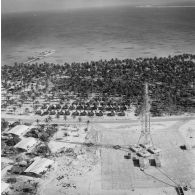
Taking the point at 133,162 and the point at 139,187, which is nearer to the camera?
the point at 139,187

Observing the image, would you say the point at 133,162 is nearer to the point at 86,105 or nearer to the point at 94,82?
the point at 86,105

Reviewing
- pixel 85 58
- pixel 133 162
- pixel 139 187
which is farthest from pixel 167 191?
pixel 85 58

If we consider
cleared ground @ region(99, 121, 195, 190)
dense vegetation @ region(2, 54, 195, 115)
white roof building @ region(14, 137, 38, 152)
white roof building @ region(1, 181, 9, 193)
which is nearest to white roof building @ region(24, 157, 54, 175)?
white roof building @ region(1, 181, 9, 193)

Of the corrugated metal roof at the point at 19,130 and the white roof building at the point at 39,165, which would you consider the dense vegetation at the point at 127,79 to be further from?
the white roof building at the point at 39,165

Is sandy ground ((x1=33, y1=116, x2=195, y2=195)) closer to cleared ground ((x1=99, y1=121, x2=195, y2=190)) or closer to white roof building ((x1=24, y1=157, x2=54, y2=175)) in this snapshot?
cleared ground ((x1=99, y1=121, x2=195, y2=190))

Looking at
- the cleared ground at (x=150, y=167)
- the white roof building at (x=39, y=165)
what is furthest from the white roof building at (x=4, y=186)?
the cleared ground at (x=150, y=167)
